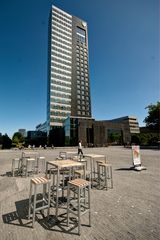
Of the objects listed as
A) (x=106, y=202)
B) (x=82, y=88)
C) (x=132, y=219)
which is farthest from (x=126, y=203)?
(x=82, y=88)

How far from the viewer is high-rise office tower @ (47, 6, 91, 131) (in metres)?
66.1

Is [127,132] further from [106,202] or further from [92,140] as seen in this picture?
[106,202]

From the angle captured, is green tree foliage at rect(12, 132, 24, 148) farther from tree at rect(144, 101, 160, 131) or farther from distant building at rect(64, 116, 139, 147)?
tree at rect(144, 101, 160, 131)

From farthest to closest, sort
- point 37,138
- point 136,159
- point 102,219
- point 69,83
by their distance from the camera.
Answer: point 37,138 < point 69,83 < point 136,159 < point 102,219

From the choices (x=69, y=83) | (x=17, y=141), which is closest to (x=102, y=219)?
(x=17, y=141)

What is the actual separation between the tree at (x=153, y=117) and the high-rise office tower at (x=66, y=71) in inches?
1306

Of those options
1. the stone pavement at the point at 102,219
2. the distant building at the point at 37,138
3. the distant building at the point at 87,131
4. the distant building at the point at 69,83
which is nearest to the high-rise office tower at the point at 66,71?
the distant building at the point at 69,83

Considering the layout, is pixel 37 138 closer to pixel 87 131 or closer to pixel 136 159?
pixel 87 131

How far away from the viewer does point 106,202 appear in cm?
436

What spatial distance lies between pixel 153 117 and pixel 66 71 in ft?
155

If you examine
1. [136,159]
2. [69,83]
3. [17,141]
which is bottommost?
[136,159]

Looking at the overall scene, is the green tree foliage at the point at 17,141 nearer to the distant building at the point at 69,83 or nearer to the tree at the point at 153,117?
the distant building at the point at 69,83

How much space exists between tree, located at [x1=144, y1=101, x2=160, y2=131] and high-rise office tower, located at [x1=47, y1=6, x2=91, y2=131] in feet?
109

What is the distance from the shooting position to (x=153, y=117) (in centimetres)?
4219
